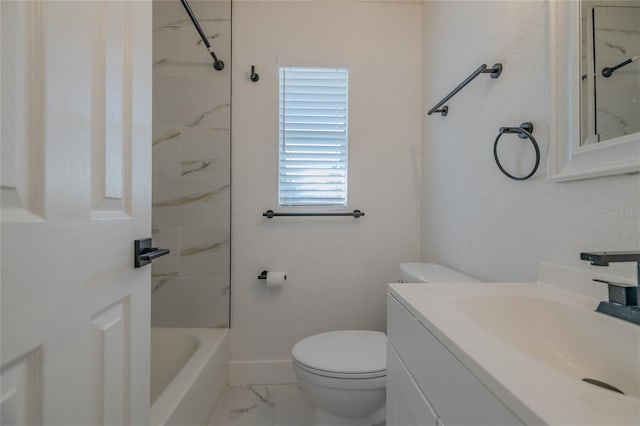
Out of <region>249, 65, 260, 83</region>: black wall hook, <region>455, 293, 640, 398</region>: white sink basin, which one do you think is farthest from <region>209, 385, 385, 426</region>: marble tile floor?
<region>249, 65, 260, 83</region>: black wall hook

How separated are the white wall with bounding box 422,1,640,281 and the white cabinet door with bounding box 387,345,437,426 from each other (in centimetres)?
51

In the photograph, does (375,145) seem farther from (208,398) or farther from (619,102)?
(208,398)

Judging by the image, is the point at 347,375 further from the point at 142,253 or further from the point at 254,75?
the point at 254,75

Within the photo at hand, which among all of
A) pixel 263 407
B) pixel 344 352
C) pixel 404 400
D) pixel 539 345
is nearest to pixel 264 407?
pixel 263 407

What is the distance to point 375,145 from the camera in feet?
5.45

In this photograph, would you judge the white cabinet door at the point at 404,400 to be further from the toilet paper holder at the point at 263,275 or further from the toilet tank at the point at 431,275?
the toilet paper holder at the point at 263,275

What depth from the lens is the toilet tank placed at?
1.12 m

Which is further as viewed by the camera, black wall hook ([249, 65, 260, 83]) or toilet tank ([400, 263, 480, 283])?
black wall hook ([249, 65, 260, 83])

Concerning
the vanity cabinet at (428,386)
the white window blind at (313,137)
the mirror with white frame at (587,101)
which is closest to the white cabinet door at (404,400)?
the vanity cabinet at (428,386)

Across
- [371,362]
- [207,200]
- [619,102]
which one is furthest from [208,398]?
[619,102]

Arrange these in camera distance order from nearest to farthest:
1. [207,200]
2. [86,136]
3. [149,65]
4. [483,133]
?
[86,136] < [149,65] < [483,133] < [207,200]

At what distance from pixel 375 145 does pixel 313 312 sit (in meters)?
1.09

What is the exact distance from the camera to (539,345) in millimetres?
604

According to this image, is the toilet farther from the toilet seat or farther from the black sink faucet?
the black sink faucet
